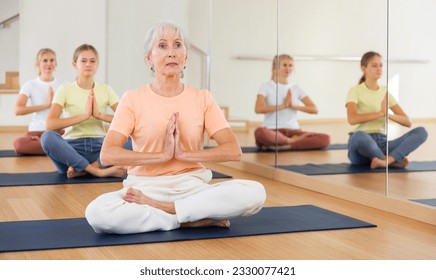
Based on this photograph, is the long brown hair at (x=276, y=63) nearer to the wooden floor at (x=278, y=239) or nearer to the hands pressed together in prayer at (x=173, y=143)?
the wooden floor at (x=278, y=239)

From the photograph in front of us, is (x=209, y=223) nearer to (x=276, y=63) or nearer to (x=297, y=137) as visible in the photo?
(x=297, y=137)

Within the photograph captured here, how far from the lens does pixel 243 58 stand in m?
5.75

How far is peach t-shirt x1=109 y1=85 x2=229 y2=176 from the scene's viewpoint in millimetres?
3326

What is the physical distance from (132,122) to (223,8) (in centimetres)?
308

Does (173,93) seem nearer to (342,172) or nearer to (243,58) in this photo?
(342,172)

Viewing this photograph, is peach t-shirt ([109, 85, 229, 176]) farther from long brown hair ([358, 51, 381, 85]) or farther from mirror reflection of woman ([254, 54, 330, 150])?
mirror reflection of woman ([254, 54, 330, 150])

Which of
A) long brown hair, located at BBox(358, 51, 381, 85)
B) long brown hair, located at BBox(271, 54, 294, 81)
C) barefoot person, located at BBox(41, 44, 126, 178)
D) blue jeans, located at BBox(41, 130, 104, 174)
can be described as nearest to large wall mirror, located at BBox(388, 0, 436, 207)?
long brown hair, located at BBox(358, 51, 381, 85)

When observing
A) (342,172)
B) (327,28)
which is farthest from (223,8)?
(342,172)

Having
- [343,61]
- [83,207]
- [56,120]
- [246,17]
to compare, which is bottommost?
[83,207]

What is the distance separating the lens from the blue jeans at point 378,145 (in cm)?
373

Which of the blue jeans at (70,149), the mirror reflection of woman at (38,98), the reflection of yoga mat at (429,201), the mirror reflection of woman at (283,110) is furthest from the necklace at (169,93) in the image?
the mirror reflection of woman at (38,98)

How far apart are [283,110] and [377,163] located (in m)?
1.22

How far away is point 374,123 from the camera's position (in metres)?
4.05

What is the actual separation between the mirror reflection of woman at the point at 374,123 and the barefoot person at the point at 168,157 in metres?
0.90
